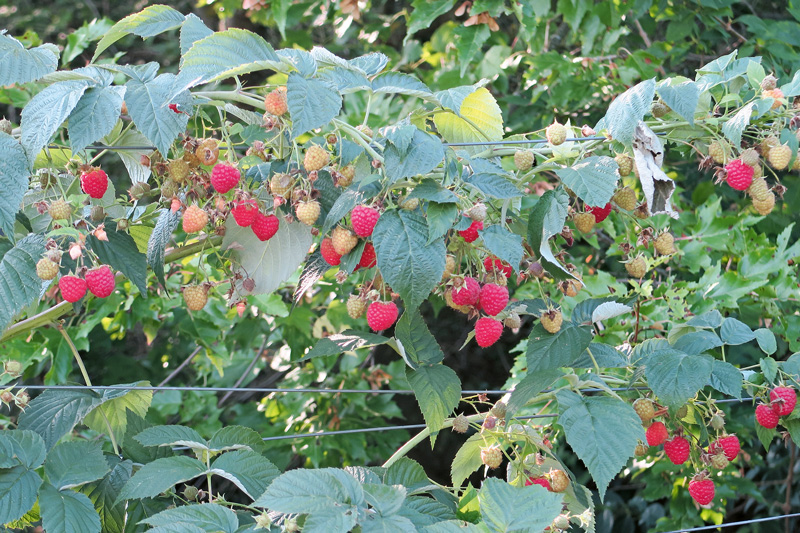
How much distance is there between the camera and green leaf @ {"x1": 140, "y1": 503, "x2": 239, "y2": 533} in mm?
924

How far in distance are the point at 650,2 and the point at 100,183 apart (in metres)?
1.86

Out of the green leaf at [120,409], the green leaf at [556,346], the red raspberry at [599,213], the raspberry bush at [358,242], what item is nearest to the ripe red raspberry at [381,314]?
the raspberry bush at [358,242]

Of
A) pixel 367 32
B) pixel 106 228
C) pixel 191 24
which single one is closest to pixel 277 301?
pixel 106 228

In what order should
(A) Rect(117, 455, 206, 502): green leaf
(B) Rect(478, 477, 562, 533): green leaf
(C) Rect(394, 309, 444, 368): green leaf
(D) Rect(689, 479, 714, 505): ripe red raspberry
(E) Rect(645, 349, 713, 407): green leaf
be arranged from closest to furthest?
(B) Rect(478, 477, 562, 533): green leaf < (A) Rect(117, 455, 206, 502): green leaf < (E) Rect(645, 349, 713, 407): green leaf < (C) Rect(394, 309, 444, 368): green leaf < (D) Rect(689, 479, 714, 505): ripe red raspberry

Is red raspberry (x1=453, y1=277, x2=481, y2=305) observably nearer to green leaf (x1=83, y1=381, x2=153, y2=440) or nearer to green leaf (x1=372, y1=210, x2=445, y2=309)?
green leaf (x1=372, y1=210, x2=445, y2=309)

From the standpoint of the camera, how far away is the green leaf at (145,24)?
108cm

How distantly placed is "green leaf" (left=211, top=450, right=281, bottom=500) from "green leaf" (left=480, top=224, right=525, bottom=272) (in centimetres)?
43

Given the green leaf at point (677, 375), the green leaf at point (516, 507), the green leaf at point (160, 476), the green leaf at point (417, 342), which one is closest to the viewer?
the green leaf at point (516, 507)

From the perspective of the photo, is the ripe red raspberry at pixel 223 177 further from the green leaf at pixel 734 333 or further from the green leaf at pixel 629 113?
the green leaf at pixel 734 333

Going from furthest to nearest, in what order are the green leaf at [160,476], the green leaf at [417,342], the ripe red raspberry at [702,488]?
the ripe red raspberry at [702,488] → the green leaf at [417,342] → the green leaf at [160,476]

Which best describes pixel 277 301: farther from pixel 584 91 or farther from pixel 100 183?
pixel 584 91

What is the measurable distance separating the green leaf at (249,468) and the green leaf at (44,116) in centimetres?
47

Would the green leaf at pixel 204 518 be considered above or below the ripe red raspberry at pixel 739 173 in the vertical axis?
below

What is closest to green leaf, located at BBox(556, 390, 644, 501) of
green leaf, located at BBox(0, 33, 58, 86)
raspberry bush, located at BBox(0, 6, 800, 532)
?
raspberry bush, located at BBox(0, 6, 800, 532)
